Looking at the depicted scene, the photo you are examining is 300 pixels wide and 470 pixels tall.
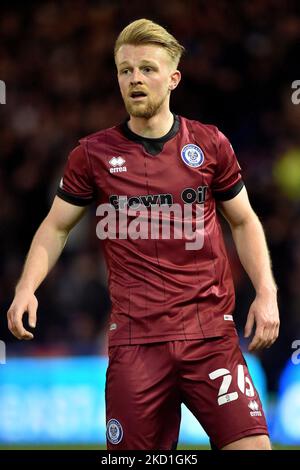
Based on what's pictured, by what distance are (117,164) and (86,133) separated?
7.60 metres

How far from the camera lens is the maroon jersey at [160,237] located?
483 centimetres

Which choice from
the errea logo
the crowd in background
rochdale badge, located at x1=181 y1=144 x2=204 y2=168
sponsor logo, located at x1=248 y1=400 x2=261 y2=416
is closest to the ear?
rochdale badge, located at x1=181 y1=144 x2=204 y2=168

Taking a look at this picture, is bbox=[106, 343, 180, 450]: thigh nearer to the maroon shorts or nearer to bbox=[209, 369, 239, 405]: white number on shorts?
the maroon shorts

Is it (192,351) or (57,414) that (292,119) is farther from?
(192,351)

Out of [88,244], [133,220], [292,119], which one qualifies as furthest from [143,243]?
[292,119]

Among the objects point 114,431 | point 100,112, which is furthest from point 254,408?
point 100,112

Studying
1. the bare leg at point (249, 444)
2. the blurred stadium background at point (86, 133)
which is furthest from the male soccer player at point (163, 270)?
the blurred stadium background at point (86, 133)

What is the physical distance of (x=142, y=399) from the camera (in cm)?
472

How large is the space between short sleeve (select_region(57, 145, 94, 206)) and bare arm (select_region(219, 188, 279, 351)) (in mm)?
679

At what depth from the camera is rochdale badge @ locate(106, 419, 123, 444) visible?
186 inches

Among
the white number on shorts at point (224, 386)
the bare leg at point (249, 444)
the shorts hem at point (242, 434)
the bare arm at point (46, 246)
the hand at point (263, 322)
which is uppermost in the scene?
the bare arm at point (46, 246)

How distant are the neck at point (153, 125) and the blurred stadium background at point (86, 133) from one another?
4.92m

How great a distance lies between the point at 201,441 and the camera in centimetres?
938

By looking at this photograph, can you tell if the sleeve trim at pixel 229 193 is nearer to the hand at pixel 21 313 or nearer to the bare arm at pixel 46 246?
the bare arm at pixel 46 246
